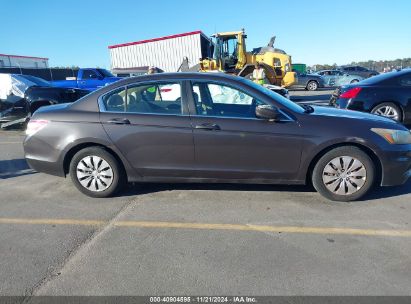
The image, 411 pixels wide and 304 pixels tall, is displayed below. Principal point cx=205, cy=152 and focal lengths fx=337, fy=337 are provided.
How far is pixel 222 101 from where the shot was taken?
172 inches

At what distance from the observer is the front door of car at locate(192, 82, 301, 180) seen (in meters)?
4.02

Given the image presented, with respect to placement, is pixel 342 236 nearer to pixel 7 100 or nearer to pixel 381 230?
pixel 381 230

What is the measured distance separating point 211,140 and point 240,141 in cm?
35

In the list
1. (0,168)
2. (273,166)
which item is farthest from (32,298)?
(0,168)

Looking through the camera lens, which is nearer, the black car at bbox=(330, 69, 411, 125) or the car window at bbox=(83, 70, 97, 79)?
the black car at bbox=(330, 69, 411, 125)

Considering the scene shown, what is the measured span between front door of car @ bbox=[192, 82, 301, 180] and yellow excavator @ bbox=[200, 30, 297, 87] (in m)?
12.0

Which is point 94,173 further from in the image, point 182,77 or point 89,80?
point 89,80

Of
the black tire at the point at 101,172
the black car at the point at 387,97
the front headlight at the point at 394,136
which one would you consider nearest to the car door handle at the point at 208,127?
the black tire at the point at 101,172

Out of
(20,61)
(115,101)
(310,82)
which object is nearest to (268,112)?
(115,101)

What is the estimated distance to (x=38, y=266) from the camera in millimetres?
2947

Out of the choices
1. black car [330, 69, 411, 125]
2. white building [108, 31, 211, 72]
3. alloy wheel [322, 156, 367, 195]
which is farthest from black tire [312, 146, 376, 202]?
white building [108, 31, 211, 72]

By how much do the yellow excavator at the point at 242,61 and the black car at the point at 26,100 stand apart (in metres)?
8.20

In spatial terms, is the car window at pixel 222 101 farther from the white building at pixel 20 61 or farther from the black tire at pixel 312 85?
the white building at pixel 20 61

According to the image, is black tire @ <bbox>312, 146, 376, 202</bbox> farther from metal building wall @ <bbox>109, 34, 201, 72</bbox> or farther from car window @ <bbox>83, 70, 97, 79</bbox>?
metal building wall @ <bbox>109, 34, 201, 72</bbox>
